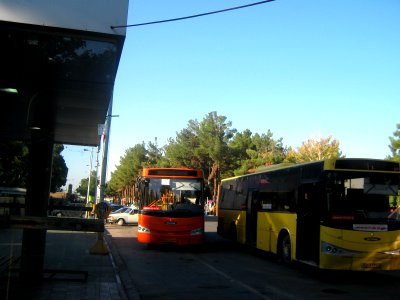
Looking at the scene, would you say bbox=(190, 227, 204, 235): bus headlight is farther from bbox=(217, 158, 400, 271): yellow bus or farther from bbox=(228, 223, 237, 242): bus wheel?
bbox=(217, 158, 400, 271): yellow bus

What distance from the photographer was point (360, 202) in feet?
37.3

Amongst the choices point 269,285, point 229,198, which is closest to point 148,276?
point 269,285

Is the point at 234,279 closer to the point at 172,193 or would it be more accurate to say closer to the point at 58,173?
the point at 172,193

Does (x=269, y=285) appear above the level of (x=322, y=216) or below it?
below

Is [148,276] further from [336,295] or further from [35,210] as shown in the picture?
[336,295]

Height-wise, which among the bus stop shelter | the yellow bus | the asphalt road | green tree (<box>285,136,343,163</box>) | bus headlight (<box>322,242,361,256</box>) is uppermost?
green tree (<box>285,136,343,163</box>)

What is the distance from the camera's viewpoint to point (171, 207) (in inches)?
673

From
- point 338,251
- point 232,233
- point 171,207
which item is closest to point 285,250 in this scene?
point 338,251

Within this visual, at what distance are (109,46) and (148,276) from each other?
703 centimetres

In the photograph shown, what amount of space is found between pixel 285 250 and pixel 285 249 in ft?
0.10

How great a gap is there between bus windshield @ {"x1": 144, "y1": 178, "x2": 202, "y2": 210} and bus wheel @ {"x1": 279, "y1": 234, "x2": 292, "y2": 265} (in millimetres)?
4219

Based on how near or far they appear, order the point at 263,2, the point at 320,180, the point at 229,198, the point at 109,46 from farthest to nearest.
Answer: the point at 229,198 < the point at 320,180 < the point at 263,2 < the point at 109,46

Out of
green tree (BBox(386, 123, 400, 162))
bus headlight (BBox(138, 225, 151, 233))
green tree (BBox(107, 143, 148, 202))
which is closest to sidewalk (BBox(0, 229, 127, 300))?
bus headlight (BBox(138, 225, 151, 233))

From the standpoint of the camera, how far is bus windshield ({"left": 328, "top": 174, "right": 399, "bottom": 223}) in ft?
36.8
